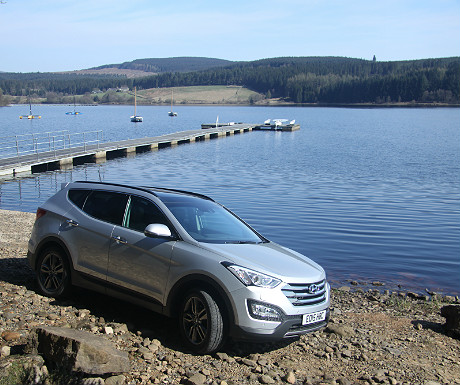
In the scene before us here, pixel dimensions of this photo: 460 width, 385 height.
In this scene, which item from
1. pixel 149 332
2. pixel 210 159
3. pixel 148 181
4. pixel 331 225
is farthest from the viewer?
pixel 210 159

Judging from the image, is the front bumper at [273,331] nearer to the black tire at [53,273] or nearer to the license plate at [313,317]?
the license plate at [313,317]

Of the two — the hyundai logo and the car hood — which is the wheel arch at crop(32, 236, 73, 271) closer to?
the car hood

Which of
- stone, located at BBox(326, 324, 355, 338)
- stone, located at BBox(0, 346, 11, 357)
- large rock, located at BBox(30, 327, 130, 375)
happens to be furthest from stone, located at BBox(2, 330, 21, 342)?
stone, located at BBox(326, 324, 355, 338)

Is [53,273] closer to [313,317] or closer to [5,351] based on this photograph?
[5,351]

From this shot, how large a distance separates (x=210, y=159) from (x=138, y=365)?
128ft

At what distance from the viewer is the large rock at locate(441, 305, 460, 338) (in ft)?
25.2

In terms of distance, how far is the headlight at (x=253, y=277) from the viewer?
5969mm

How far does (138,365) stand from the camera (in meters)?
5.83

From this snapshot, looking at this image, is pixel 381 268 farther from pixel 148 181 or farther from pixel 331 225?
pixel 148 181

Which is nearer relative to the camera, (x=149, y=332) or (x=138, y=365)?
(x=138, y=365)

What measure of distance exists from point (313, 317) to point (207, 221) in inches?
70.9

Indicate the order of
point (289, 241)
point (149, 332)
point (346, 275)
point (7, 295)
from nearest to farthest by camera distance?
point (149, 332), point (7, 295), point (346, 275), point (289, 241)

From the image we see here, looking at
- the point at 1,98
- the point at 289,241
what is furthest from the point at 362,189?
the point at 1,98

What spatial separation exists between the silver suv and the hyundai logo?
0.01m
